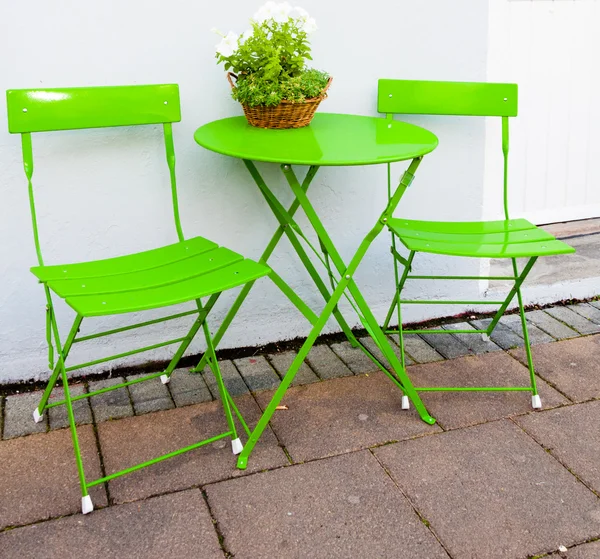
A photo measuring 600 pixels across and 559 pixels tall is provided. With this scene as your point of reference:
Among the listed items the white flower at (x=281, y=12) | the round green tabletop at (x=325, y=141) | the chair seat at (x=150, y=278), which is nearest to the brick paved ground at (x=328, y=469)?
the chair seat at (x=150, y=278)

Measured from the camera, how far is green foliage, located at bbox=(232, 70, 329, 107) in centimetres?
272

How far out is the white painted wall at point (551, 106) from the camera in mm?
3873

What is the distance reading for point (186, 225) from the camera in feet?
10.5

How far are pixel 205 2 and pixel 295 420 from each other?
1.69 m

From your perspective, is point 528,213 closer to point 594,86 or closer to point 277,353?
point 594,86

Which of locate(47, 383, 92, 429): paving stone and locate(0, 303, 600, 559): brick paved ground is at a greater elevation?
locate(47, 383, 92, 429): paving stone

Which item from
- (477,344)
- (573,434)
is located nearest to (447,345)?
(477,344)

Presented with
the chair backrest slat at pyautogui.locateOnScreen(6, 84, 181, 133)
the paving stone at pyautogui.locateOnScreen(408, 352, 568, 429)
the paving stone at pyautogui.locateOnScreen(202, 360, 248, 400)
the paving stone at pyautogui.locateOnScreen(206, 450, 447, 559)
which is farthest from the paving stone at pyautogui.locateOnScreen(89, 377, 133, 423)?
the paving stone at pyautogui.locateOnScreen(408, 352, 568, 429)

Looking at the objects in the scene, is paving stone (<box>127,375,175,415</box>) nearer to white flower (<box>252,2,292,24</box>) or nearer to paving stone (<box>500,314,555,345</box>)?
white flower (<box>252,2,292,24</box>)

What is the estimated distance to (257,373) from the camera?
10.6 feet

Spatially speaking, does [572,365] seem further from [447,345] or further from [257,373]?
[257,373]

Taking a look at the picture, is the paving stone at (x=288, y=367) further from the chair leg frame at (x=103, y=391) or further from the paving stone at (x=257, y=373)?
the chair leg frame at (x=103, y=391)

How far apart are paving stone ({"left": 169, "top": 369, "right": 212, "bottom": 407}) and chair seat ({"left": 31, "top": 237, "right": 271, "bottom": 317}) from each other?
0.63 meters

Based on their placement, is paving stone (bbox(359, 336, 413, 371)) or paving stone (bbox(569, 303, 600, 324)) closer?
paving stone (bbox(359, 336, 413, 371))
